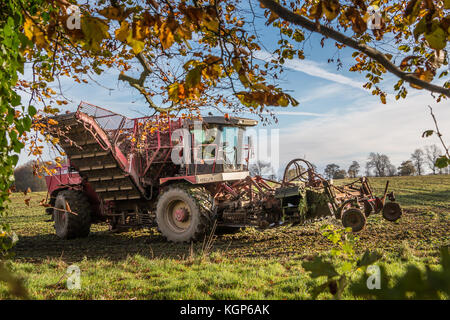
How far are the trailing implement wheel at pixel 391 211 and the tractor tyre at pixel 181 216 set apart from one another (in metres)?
4.05

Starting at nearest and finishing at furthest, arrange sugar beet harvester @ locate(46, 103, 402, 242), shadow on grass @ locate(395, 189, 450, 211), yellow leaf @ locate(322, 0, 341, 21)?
yellow leaf @ locate(322, 0, 341, 21)
sugar beet harvester @ locate(46, 103, 402, 242)
shadow on grass @ locate(395, 189, 450, 211)

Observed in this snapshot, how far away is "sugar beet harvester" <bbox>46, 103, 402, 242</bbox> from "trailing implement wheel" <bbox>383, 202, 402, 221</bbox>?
0.02m

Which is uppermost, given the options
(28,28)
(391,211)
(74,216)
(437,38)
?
(28,28)

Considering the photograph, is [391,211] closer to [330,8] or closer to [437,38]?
[437,38]

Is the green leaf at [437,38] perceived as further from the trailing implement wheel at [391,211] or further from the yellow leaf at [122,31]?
the trailing implement wheel at [391,211]

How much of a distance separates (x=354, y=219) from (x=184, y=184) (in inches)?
147

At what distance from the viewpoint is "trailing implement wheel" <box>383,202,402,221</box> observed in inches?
296

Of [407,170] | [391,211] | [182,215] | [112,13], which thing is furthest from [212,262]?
[407,170]

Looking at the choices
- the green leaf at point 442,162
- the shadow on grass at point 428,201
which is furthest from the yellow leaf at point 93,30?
the shadow on grass at point 428,201

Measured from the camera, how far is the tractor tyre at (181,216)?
23.5 ft

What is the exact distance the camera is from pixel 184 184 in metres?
7.74

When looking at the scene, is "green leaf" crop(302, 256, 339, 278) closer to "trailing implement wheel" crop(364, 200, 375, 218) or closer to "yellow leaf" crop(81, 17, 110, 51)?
"yellow leaf" crop(81, 17, 110, 51)

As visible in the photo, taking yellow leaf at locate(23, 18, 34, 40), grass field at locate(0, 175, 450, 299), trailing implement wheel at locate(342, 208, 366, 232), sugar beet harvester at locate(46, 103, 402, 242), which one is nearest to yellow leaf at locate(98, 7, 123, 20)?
yellow leaf at locate(23, 18, 34, 40)
